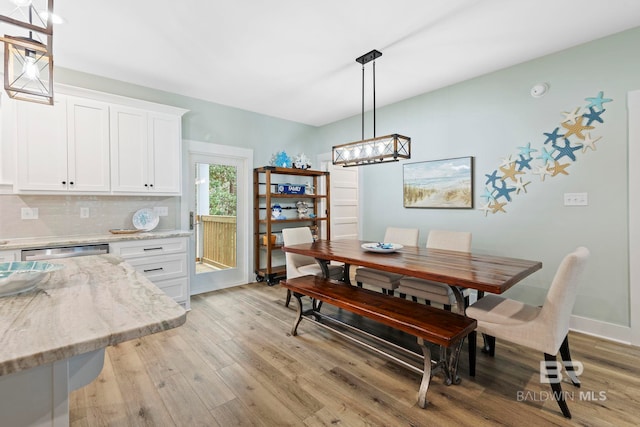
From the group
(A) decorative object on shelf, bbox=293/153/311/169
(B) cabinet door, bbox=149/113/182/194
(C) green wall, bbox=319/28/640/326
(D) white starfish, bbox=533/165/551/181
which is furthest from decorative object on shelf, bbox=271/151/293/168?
(D) white starfish, bbox=533/165/551/181

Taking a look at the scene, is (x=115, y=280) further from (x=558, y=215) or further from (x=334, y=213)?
(x=334, y=213)

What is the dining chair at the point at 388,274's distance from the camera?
9.85 feet

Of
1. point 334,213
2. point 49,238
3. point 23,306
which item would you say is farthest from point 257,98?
point 23,306

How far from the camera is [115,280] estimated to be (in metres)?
1.36

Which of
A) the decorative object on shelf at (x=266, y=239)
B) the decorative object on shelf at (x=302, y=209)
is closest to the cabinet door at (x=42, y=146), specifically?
the decorative object on shelf at (x=266, y=239)

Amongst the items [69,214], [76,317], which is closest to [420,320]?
[76,317]

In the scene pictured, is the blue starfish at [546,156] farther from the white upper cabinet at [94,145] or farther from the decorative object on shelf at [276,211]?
the white upper cabinet at [94,145]

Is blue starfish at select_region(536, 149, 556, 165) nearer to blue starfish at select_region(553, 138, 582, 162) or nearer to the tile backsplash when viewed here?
blue starfish at select_region(553, 138, 582, 162)

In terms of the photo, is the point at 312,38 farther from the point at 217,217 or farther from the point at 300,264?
the point at 217,217

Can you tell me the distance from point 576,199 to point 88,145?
491 centimetres

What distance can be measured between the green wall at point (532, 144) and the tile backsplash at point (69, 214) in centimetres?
119

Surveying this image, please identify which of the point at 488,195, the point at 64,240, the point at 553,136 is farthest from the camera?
the point at 488,195

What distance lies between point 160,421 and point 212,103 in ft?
12.4

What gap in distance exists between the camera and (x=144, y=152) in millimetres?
3434
